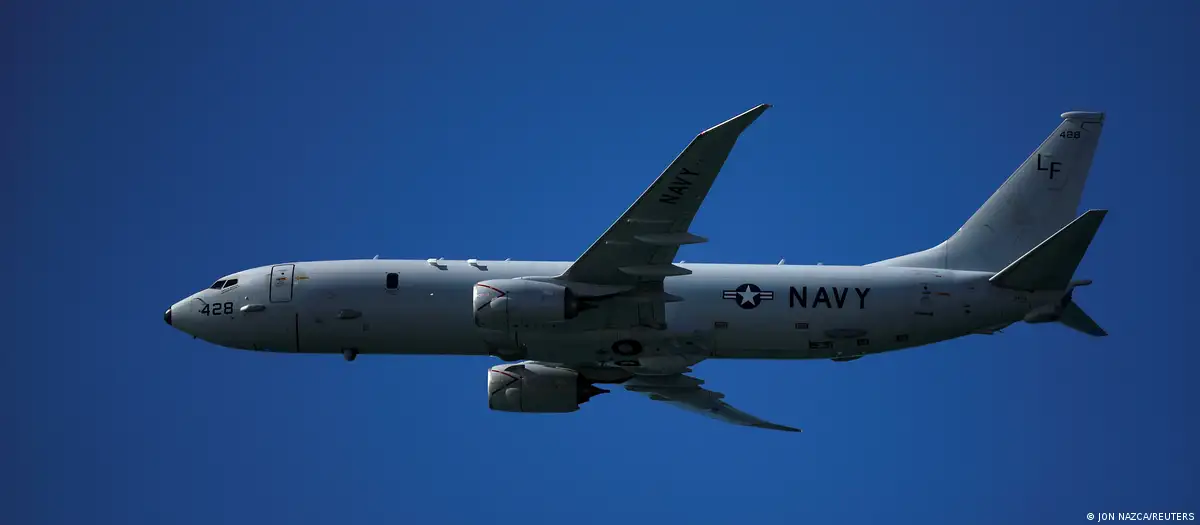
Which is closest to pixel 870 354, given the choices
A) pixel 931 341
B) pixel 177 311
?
pixel 931 341

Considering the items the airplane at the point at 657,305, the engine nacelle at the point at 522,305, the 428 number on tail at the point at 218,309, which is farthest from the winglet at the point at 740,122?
the 428 number on tail at the point at 218,309

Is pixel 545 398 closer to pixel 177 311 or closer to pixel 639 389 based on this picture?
pixel 639 389

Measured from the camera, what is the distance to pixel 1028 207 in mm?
51406

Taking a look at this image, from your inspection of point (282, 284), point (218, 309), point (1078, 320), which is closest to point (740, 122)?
point (1078, 320)

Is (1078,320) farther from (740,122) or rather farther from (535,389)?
(535,389)

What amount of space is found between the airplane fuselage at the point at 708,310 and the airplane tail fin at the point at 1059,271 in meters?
0.56

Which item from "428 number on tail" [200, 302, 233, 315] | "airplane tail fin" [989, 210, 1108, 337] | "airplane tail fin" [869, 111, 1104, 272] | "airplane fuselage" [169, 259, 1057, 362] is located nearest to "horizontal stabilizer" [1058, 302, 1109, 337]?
"airplane tail fin" [989, 210, 1108, 337]

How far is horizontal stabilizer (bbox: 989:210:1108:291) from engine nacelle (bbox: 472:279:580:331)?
1534 cm

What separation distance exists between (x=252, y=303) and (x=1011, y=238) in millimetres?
28297

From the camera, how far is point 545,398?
51.7 m

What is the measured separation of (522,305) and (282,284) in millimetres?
10155

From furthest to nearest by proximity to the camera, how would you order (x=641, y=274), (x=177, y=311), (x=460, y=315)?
(x=177, y=311) < (x=460, y=315) < (x=641, y=274)

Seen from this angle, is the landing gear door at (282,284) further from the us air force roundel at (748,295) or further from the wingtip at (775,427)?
the wingtip at (775,427)

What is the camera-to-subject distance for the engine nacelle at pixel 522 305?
44.5 metres
